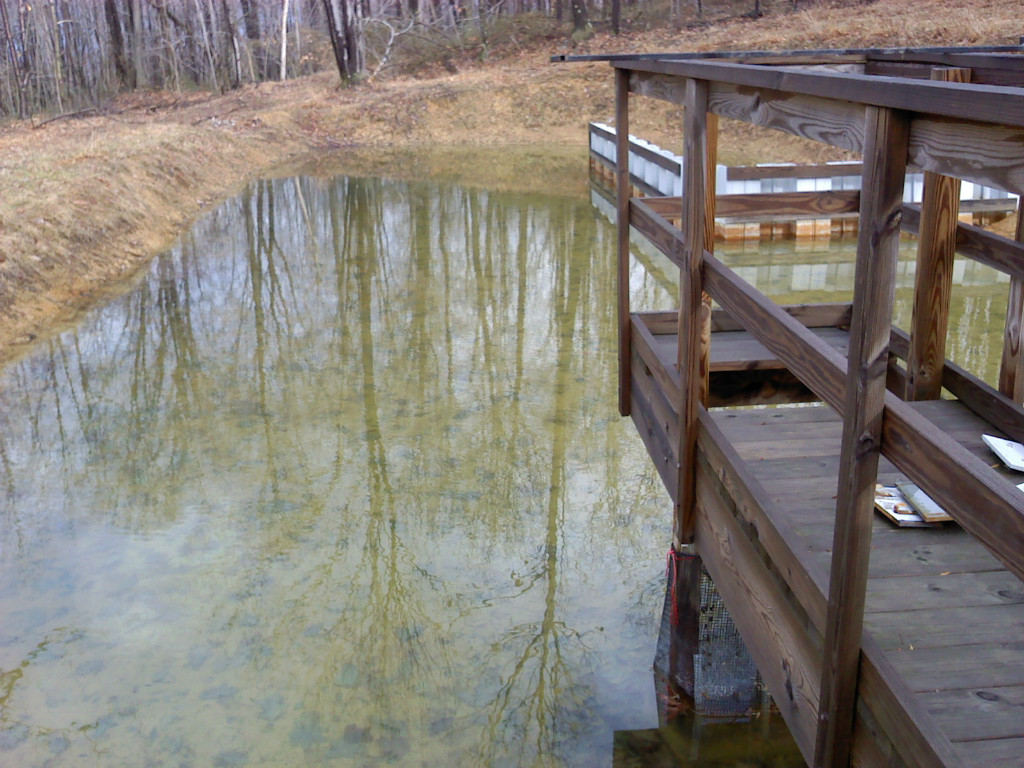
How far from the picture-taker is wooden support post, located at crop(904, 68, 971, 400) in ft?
11.9

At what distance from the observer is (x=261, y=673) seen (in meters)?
4.61

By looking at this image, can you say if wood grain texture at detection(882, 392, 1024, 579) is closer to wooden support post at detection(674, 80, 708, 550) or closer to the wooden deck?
the wooden deck

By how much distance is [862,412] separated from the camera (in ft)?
6.83

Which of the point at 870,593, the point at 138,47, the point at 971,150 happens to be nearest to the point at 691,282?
the point at 870,593

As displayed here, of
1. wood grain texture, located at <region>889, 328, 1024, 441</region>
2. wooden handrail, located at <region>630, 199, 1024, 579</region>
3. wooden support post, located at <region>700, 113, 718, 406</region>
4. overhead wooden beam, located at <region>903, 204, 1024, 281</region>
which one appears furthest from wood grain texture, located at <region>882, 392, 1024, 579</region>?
overhead wooden beam, located at <region>903, 204, 1024, 281</region>

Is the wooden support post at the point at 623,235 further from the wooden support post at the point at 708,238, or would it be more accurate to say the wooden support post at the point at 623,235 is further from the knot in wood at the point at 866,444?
the knot in wood at the point at 866,444

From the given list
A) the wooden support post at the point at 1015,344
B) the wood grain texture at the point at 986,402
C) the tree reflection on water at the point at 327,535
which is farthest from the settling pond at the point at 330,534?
the wooden support post at the point at 1015,344

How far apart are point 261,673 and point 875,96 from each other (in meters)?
3.79

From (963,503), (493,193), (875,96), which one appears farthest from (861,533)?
(493,193)

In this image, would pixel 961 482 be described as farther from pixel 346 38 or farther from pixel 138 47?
pixel 138 47

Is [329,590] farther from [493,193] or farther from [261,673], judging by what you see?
[493,193]

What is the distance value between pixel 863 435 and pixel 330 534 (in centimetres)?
425

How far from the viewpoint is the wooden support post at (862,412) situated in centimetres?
193

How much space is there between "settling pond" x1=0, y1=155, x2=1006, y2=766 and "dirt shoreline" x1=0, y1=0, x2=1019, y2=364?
102cm
